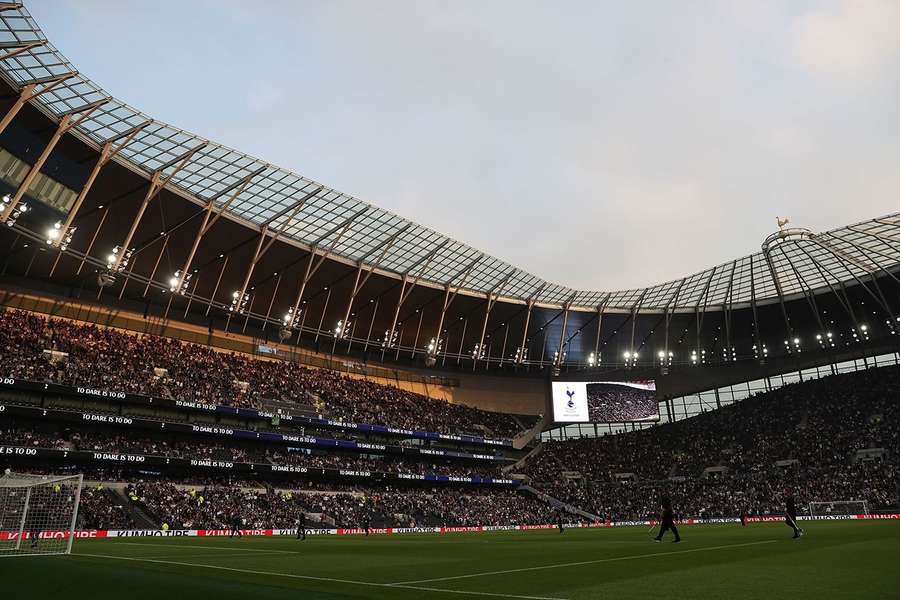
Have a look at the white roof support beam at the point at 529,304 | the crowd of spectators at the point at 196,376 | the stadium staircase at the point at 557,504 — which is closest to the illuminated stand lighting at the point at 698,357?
the white roof support beam at the point at 529,304

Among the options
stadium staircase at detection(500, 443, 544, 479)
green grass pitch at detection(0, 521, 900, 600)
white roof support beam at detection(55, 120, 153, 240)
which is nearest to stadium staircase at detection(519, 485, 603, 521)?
stadium staircase at detection(500, 443, 544, 479)

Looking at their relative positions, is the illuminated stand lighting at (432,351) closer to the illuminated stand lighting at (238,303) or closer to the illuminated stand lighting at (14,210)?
the illuminated stand lighting at (238,303)

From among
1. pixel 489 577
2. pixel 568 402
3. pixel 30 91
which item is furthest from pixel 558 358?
pixel 489 577

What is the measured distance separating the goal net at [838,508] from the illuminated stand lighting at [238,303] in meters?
50.5

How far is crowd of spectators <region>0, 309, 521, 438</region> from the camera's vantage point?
140 feet

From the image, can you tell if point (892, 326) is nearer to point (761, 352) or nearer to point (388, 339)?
point (761, 352)

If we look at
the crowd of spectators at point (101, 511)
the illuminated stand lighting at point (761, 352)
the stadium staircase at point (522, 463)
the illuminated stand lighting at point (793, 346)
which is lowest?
the crowd of spectators at point (101, 511)

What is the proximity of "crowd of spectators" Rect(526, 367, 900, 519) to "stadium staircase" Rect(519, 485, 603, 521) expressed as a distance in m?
0.88

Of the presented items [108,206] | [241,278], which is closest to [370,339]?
[241,278]

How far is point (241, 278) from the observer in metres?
54.8

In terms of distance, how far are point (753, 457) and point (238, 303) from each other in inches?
2141

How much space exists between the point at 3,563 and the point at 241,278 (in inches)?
1704

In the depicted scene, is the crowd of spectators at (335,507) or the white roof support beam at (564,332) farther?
the white roof support beam at (564,332)

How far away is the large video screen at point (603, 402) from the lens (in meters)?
70.4
